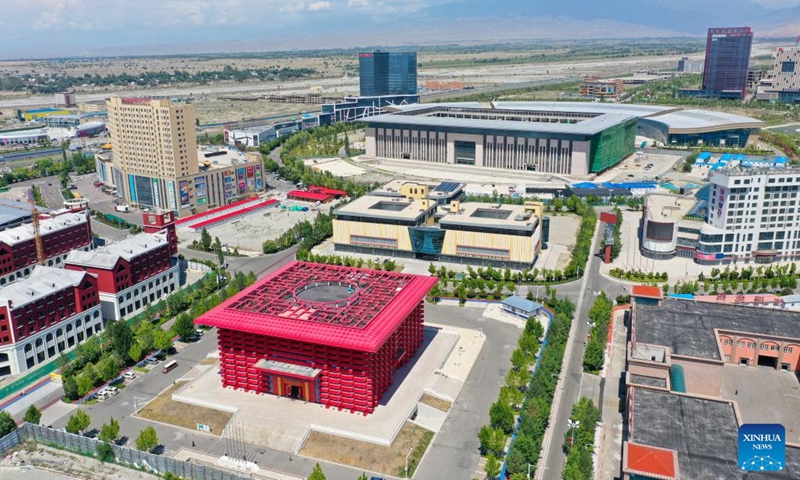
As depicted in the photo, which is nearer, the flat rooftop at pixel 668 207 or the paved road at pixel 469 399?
the paved road at pixel 469 399

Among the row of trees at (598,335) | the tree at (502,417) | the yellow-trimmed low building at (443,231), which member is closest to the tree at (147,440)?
the tree at (502,417)

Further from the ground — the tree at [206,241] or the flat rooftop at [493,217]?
the flat rooftop at [493,217]

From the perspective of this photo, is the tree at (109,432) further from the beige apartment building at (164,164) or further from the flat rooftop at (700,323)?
the beige apartment building at (164,164)

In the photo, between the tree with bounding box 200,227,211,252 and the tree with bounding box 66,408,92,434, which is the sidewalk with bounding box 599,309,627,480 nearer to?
the tree with bounding box 66,408,92,434

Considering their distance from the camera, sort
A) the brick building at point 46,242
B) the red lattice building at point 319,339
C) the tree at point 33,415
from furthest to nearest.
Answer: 1. the brick building at point 46,242
2. the red lattice building at point 319,339
3. the tree at point 33,415

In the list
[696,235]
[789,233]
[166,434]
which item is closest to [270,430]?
[166,434]

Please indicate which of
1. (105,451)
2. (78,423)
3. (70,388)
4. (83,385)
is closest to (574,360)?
(105,451)

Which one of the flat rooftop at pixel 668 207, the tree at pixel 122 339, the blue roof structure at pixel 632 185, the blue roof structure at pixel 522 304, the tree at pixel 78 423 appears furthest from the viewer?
the blue roof structure at pixel 632 185

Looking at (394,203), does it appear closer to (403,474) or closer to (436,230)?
(436,230)

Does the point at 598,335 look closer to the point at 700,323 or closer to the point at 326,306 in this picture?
the point at 700,323
